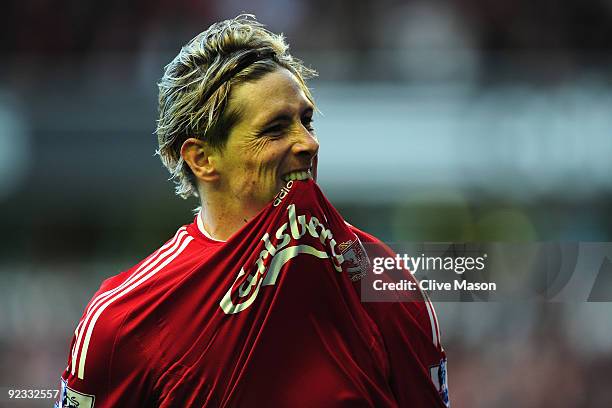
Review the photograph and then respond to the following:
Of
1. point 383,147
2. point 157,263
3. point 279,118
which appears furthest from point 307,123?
point 383,147

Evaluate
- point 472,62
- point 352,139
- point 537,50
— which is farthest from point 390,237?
point 537,50

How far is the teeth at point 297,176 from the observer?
976 millimetres

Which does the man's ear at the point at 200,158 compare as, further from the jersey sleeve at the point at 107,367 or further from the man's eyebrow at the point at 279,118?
Result: the jersey sleeve at the point at 107,367

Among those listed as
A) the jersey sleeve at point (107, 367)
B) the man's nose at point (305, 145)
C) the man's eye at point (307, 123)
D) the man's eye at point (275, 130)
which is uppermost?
the man's eye at point (307, 123)

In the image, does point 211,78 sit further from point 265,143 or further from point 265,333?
point 265,333

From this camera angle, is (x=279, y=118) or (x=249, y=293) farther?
(x=279, y=118)

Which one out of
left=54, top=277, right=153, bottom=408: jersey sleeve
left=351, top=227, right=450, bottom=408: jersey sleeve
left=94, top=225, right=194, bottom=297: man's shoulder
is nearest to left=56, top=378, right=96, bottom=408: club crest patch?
left=54, top=277, right=153, bottom=408: jersey sleeve

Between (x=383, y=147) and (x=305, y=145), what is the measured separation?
47.4 inches

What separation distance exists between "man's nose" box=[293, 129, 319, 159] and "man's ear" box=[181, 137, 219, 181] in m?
0.13

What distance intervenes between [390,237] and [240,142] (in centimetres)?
98

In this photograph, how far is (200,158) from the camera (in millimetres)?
1064

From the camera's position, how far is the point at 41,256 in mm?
2240

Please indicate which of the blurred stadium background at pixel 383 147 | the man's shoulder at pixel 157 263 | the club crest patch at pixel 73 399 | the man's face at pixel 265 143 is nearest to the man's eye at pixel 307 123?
the man's face at pixel 265 143

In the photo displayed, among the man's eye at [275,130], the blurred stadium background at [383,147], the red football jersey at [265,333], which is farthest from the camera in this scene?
the blurred stadium background at [383,147]
